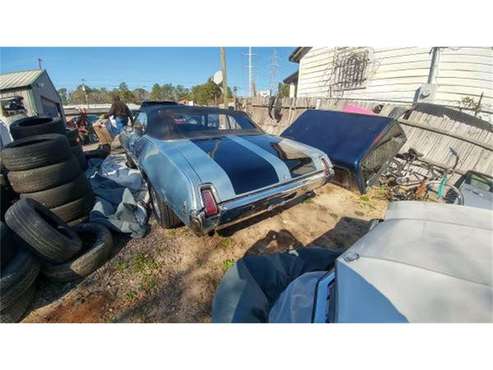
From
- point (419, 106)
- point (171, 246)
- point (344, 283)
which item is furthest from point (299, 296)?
point (419, 106)

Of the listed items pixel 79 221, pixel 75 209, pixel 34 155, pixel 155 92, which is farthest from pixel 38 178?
pixel 155 92

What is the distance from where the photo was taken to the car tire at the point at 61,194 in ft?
8.89

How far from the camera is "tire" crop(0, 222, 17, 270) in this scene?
1881 mm

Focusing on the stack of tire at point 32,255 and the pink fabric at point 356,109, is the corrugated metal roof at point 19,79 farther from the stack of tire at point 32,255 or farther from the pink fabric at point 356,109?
the pink fabric at point 356,109

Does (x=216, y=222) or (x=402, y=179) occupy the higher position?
(x=216, y=222)

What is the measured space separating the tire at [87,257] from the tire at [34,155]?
94 cm

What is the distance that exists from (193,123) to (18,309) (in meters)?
2.78

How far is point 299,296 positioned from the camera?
126cm

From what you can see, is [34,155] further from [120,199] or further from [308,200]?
[308,200]

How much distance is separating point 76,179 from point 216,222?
7.40 feet

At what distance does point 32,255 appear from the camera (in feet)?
6.79

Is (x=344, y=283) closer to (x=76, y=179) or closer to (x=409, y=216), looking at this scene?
(x=409, y=216)

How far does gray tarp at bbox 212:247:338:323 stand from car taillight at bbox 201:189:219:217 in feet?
1.75

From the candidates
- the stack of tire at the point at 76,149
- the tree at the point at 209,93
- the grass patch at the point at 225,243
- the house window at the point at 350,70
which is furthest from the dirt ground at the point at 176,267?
the tree at the point at 209,93
